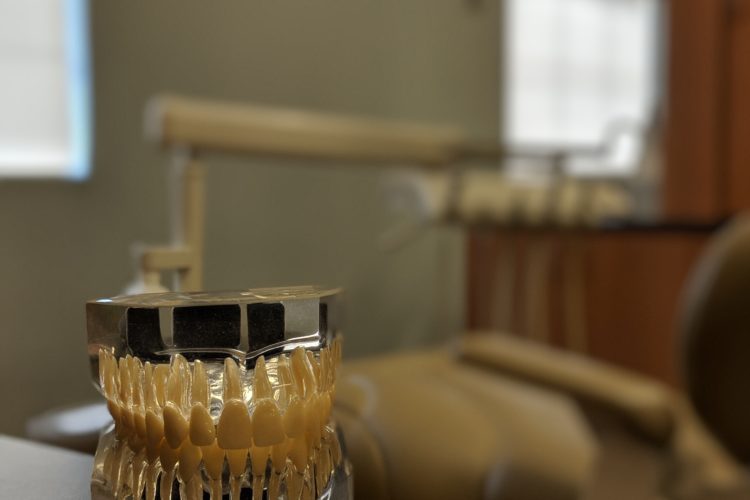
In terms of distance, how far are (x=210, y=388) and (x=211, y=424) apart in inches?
0.4

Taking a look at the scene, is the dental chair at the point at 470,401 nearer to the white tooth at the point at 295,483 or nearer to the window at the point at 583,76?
the white tooth at the point at 295,483

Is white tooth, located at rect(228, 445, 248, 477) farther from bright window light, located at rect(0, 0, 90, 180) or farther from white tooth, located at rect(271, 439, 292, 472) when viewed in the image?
bright window light, located at rect(0, 0, 90, 180)

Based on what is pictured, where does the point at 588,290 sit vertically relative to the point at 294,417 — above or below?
below

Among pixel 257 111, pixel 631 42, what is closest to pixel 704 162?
pixel 631 42

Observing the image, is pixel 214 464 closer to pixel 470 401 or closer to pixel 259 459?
pixel 259 459

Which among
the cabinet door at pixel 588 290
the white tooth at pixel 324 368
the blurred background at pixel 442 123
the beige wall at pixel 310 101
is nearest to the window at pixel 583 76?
the blurred background at pixel 442 123

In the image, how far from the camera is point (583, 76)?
2.74m

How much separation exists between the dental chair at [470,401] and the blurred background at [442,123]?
104 millimetres

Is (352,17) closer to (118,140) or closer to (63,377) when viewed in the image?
(118,140)

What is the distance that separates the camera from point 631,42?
2.82 meters

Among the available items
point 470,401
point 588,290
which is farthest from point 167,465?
point 588,290

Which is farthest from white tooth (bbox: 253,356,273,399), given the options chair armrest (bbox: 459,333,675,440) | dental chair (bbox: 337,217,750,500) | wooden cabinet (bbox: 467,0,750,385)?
wooden cabinet (bbox: 467,0,750,385)

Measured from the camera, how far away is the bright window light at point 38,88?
728mm

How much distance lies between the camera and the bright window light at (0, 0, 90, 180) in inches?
28.7
